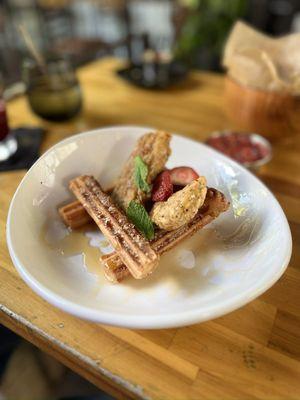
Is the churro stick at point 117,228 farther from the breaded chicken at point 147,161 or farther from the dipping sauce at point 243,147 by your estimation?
the dipping sauce at point 243,147

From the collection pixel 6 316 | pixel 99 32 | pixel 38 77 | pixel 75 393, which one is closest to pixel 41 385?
pixel 75 393

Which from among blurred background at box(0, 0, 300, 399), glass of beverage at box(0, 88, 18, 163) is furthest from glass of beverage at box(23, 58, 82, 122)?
glass of beverage at box(0, 88, 18, 163)

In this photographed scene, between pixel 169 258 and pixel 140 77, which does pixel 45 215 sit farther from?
pixel 140 77

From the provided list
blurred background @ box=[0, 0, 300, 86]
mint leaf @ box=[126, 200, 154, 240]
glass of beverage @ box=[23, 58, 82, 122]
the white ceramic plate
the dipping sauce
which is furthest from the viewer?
blurred background @ box=[0, 0, 300, 86]

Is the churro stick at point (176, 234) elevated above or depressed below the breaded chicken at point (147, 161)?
below

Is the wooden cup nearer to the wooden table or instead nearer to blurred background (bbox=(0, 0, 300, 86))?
the wooden table

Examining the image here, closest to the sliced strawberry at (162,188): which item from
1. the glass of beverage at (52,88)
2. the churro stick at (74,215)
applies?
the churro stick at (74,215)
